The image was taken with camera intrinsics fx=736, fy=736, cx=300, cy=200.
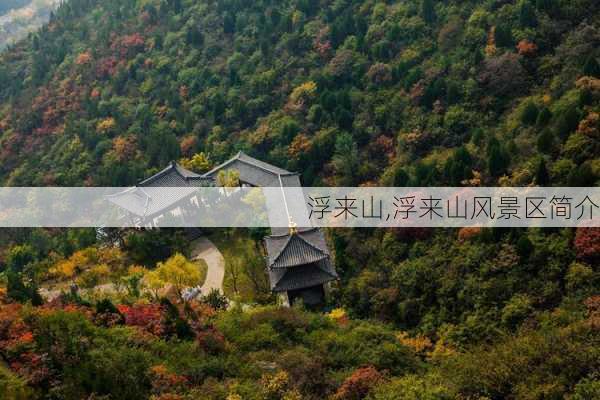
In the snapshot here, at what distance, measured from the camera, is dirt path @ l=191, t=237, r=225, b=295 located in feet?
111

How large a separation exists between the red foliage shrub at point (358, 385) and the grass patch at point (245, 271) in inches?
456

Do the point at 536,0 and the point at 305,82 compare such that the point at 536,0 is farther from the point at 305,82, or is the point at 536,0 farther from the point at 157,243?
the point at 157,243

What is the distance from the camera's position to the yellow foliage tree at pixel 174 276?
99.7ft

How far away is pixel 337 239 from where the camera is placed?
109 feet

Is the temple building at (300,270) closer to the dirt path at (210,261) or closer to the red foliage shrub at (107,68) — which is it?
the dirt path at (210,261)

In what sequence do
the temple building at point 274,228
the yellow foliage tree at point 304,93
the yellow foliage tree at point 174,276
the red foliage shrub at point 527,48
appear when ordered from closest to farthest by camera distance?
the yellow foliage tree at point 174,276 → the temple building at point 274,228 → the red foliage shrub at point 527,48 → the yellow foliage tree at point 304,93

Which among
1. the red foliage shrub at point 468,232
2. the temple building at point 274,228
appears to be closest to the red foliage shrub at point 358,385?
the red foliage shrub at point 468,232

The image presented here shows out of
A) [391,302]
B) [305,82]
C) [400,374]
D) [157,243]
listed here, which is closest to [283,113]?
[305,82]

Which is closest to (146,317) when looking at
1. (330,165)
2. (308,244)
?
(308,244)

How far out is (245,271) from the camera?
33.3m

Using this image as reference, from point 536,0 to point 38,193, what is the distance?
31627 millimetres

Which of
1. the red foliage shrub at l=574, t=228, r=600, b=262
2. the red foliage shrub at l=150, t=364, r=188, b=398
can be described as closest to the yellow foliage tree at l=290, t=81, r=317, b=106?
the red foliage shrub at l=574, t=228, r=600, b=262

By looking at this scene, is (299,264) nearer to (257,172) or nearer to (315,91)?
(257,172)

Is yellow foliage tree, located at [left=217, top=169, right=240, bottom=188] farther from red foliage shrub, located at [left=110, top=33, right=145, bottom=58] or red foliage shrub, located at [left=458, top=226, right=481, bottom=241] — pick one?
red foliage shrub, located at [left=110, top=33, right=145, bottom=58]
